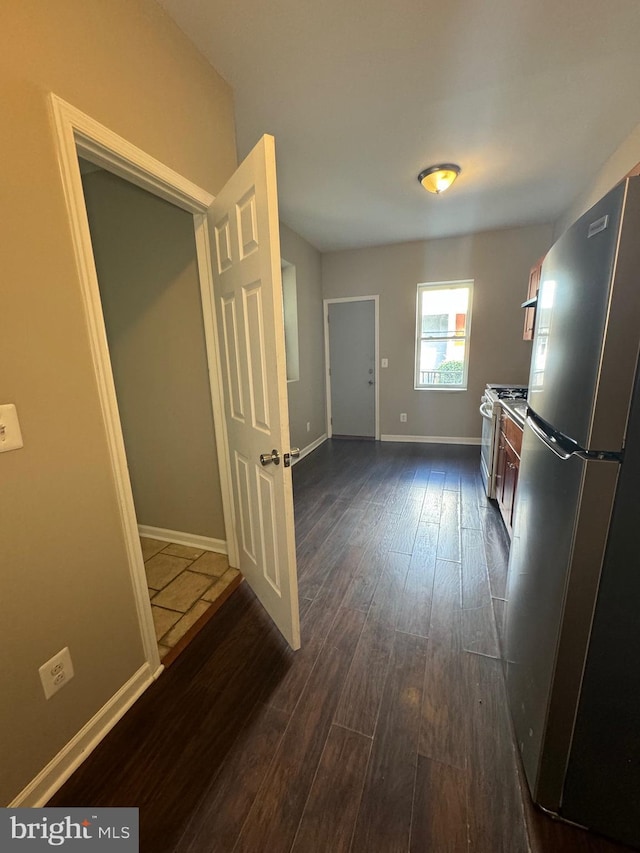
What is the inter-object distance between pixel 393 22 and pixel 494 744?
115 inches

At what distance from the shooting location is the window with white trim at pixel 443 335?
15.0ft

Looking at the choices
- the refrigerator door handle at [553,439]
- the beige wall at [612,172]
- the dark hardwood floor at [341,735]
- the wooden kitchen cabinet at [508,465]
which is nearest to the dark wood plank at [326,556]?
the dark hardwood floor at [341,735]

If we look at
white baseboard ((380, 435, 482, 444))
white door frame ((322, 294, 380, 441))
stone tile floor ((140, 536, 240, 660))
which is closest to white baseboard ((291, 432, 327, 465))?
white door frame ((322, 294, 380, 441))

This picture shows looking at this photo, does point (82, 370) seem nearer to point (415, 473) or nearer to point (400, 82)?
point (400, 82)

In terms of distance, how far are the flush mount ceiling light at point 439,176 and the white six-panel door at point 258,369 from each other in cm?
201

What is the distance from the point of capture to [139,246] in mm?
2037

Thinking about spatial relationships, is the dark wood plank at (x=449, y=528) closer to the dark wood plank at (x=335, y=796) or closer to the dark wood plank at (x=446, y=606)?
the dark wood plank at (x=446, y=606)

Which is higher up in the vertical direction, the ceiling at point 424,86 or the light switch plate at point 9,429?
the ceiling at point 424,86

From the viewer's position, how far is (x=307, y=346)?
466 cm

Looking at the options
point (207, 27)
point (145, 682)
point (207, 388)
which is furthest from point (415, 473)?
point (207, 27)

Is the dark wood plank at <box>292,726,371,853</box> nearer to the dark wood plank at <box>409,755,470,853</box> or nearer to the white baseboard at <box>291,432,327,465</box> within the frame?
the dark wood plank at <box>409,755,470,853</box>

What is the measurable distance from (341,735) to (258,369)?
56.4 inches

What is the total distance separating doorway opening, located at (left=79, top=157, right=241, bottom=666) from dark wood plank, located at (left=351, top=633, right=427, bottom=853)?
0.99 meters

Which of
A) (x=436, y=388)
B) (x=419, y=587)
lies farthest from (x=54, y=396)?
(x=436, y=388)
